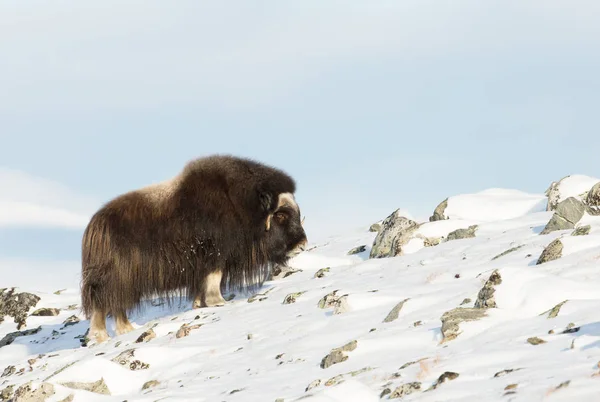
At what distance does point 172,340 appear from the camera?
848 centimetres

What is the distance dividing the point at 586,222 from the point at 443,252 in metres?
1.71

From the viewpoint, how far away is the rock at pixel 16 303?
44.2 feet

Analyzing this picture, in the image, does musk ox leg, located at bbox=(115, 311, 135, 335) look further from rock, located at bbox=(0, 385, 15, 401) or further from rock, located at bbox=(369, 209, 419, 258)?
rock, located at bbox=(369, 209, 419, 258)

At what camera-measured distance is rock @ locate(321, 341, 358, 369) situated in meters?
5.52

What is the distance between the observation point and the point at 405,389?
4352mm

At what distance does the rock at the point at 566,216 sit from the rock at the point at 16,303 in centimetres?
833

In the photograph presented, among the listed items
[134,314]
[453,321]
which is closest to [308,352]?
[453,321]

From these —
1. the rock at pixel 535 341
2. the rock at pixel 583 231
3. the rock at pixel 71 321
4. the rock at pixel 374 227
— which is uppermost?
the rock at pixel 535 341

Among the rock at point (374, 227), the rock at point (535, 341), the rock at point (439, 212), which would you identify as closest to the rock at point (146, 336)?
the rock at point (535, 341)

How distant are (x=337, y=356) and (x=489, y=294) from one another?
115 centimetres

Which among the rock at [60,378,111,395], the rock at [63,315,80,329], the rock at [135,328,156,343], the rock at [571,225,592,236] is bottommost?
the rock at [63,315,80,329]

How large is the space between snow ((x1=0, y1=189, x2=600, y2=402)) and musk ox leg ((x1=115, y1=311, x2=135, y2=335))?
1.57 ft

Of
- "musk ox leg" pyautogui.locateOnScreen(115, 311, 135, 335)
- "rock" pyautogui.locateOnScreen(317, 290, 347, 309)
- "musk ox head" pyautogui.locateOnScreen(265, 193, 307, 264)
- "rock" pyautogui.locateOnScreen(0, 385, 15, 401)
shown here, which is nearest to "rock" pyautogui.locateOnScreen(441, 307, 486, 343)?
"rock" pyautogui.locateOnScreen(317, 290, 347, 309)

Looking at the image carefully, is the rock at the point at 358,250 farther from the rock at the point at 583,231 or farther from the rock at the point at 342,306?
the rock at the point at 342,306
